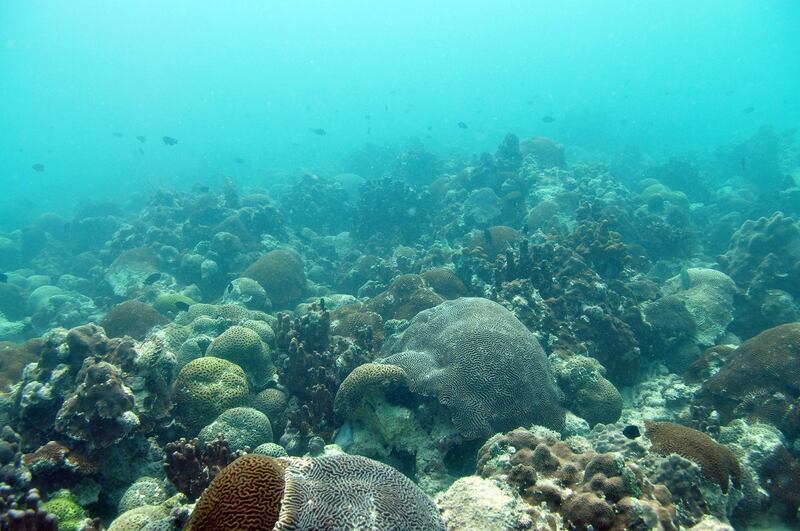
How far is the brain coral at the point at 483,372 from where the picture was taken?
21.2 feet

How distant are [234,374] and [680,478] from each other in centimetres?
676

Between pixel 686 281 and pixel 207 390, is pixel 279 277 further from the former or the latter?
pixel 686 281

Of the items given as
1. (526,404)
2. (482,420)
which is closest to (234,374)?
(482,420)

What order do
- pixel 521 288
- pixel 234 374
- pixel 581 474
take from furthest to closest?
pixel 521 288, pixel 234 374, pixel 581 474

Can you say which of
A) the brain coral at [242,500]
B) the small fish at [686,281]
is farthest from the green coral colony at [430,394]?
the small fish at [686,281]

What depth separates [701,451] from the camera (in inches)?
211

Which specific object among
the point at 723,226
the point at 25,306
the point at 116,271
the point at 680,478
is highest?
the point at 680,478

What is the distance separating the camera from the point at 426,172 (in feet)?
110

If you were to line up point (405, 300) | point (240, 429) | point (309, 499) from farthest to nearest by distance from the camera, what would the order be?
1. point (405, 300)
2. point (240, 429)
3. point (309, 499)

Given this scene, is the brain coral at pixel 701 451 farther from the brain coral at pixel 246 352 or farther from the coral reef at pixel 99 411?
the coral reef at pixel 99 411

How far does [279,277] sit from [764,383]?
Result: 1398 centimetres

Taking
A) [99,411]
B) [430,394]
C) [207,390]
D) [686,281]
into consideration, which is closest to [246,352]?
[207,390]

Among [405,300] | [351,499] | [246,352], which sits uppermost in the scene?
[351,499]

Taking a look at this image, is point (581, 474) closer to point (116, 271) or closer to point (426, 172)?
point (116, 271)
